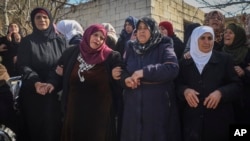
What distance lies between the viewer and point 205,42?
312cm

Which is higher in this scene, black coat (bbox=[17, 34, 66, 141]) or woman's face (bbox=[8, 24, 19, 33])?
woman's face (bbox=[8, 24, 19, 33])

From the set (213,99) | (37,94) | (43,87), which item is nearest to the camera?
Result: (213,99)

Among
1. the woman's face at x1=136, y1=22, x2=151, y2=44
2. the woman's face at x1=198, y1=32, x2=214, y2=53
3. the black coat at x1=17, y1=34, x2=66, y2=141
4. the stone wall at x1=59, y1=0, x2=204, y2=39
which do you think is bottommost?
the black coat at x1=17, y1=34, x2=66, y2=141

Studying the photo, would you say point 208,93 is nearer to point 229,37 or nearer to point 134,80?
point 134,80

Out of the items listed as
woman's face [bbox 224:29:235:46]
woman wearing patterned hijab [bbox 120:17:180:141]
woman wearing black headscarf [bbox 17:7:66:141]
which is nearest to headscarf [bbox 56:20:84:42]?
woman wearing black headscarf [bbox 17:7:66:141]

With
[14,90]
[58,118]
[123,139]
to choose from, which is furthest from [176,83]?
[14,90]

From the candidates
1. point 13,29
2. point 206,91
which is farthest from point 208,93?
point 13,29

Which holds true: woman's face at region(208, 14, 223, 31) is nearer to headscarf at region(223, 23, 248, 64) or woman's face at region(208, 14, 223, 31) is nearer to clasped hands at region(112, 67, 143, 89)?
headscarf at region(223, 23, 248, 64)

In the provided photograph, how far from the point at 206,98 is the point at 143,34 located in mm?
836

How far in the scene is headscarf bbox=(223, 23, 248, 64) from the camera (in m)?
3.59

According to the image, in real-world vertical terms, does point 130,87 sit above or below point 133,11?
below

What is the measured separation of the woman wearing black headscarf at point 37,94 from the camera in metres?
3.60

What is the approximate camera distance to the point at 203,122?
9.74 feet

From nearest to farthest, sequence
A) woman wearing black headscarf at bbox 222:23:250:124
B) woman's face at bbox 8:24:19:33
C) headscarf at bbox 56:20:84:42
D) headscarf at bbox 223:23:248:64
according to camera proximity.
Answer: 1. woman wearing black headscarf at bbox 222:23:250:124
2. headscarf at bbox 223:23:248:64
3. headscarf at bbox 56:20:84:42
4. woman's face at bbox 8:24:19:33
